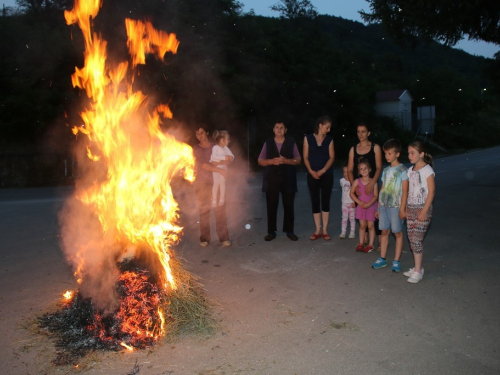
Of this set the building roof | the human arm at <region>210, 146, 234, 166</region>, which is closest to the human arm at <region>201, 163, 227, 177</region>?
the human arm at <region>210, 146, 234, 166</region>

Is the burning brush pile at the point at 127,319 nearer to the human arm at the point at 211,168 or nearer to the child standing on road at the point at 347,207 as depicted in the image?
the human arm at the point at 211,168

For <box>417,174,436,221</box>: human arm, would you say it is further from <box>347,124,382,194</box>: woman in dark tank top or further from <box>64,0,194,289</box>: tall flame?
<box>64,0,194,289</box>: tall flame

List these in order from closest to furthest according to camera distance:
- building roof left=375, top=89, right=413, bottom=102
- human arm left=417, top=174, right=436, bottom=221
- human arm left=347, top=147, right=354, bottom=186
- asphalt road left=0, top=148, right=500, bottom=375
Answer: asphalt road left=0, top=148, right=500, bottom=375, human arm left=417, top=174, right=436, bottom=221, human arm left=347, top=147, right=354, bottom=186, building roof left=375, top=89, right=413, bottom=102

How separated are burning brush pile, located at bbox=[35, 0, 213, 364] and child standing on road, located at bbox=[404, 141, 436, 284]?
272cm

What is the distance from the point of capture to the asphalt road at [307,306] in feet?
12.4

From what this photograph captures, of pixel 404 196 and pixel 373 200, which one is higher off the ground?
pixel 404 196

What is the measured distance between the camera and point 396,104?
55.6 m

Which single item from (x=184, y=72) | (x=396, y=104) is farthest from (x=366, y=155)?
(x=396, y=104)

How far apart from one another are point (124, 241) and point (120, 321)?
89cm

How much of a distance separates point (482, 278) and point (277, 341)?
3.13 metres

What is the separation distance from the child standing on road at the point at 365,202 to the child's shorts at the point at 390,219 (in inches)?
25.1

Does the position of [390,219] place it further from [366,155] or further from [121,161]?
[121,161]

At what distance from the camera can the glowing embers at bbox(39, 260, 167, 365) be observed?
4031mm

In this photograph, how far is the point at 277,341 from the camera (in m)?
4.13
